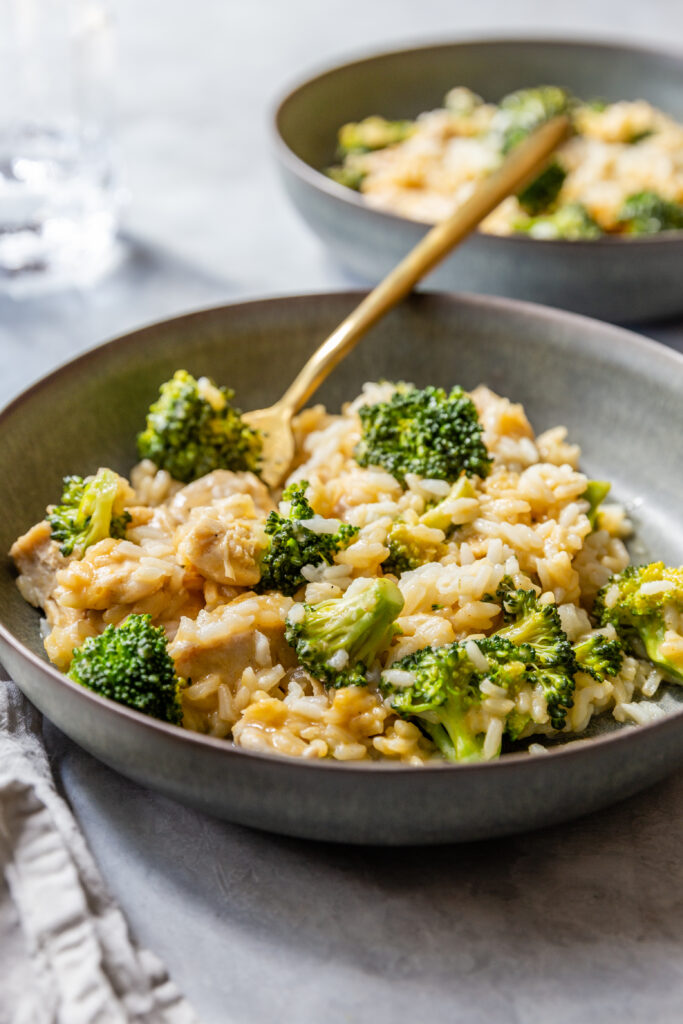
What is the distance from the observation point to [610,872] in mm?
2588

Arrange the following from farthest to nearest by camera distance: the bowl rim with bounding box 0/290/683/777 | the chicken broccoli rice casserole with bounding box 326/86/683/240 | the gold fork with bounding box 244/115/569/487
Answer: the chicken broccoli rice casserole with bounding box 326/86/683/240 → the gold fork with bounding box 244/115/569/487 → the bowl rim with bounding box 0/290/683/777

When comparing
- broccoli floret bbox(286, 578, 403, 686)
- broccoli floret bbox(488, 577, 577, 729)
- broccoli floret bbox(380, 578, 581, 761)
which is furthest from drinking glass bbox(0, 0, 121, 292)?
broccoli floret bbox(380, 578, 581, 761)

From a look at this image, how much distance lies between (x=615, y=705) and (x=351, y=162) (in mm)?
3796

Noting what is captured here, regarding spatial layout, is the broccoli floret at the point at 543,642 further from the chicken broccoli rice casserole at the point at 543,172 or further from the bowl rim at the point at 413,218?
the chicken broccoli rice casserole at the point at 543,172

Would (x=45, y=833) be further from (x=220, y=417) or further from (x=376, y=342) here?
(x=376, y=342)

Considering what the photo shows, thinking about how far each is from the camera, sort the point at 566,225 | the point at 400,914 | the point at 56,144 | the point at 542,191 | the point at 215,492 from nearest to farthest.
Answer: the point at 400,914 → the point at 215,492 → the point at 566,225 → the point at 542,191 → the point at 56,144

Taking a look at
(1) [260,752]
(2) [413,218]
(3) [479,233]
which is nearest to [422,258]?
(3) [479,233]

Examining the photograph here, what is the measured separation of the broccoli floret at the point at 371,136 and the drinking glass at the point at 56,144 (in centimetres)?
131

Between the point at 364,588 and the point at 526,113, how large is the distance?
12.9 ft

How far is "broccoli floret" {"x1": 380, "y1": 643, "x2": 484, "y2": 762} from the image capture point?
2.63m

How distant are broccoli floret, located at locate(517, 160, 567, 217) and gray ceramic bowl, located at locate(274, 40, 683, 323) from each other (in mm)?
927

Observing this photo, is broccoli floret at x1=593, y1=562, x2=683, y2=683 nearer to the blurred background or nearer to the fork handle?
the fork handle

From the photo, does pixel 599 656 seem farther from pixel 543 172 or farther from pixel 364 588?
pixel 543 172

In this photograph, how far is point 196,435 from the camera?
11.6 ft
